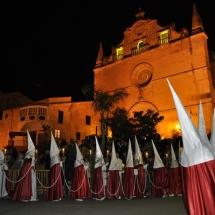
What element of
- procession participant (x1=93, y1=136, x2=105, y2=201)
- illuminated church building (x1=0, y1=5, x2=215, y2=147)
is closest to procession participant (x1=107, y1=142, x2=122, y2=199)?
procession participant (x1=93, y1=136, x2=105, y2=201)

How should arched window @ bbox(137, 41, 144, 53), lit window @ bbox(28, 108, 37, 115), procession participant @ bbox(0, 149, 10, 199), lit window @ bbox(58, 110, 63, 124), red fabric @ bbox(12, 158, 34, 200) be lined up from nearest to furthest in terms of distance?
1. red fabric @ bbox(12, 158, 34, 200)
2. procession participant @ bbox(0, 149, 10, 199)
3. lit window @ bbox(28, 108, 37, 115)
4. lit window @ bbox(58, 110, 63, 124)
5. arched window @ bbox(137, 41, 144, 53)

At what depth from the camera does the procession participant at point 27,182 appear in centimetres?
873

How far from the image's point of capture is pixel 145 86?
33.3m

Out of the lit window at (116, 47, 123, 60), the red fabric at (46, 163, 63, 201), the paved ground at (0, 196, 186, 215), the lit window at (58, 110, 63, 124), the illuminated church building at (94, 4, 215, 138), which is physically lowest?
the paved ground at (0, 196, 186, 215)

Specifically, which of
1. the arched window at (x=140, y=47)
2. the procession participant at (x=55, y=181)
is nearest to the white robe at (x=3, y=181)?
the procession participant at (x=55, y=181)

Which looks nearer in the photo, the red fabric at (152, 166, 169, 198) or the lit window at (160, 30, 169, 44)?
the red fabric at (152, 166, 169, 198)

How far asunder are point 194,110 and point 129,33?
1389 cm

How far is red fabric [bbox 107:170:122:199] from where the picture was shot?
10.1 m

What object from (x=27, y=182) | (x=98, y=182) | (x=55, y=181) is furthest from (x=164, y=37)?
(x=27, y=182)

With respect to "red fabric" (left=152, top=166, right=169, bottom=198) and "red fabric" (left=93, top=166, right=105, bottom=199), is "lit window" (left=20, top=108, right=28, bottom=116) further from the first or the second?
"red fabric" (left=152, top=166, right=169, bottom=198)

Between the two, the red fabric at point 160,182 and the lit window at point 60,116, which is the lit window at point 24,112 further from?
the red fabric at point 160,182

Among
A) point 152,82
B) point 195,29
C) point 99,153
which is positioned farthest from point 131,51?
point 99,153

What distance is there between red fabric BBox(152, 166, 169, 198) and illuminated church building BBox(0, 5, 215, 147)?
18640mm

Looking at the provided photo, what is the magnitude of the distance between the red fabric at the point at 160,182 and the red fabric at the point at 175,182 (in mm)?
380
